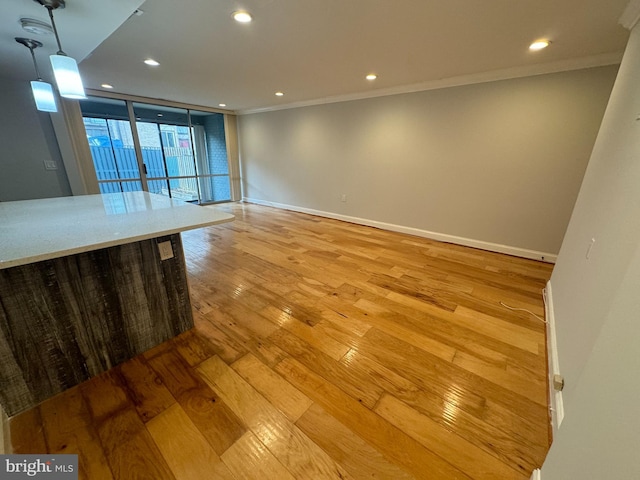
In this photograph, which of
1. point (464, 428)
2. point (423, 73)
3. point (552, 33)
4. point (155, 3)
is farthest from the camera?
point (423, 73)

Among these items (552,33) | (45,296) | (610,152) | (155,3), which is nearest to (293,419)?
(45,296)

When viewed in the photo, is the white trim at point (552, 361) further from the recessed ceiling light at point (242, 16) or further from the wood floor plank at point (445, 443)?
the recessed ceiling light at point (242, 16)

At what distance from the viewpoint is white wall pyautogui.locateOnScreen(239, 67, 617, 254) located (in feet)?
8.85

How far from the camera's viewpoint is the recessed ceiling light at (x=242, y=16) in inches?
68.6

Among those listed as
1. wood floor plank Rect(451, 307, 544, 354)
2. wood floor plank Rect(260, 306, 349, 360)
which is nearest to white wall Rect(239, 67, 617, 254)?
wood floor plank Rect(451, 307, 544, 354)

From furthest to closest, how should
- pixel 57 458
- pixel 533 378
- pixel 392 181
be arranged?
pixel 392 181
pixel 533 378
pixel 57 458

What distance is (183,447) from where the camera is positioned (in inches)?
43.3

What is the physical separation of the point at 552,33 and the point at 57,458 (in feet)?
13.6

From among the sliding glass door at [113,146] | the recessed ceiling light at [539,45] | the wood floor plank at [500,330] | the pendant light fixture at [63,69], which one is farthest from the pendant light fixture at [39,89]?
the recessed ceiling light at [539,45]

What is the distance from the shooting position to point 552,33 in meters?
1.97

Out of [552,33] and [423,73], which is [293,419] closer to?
[552,33]

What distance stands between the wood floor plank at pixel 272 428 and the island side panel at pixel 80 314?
52 cm

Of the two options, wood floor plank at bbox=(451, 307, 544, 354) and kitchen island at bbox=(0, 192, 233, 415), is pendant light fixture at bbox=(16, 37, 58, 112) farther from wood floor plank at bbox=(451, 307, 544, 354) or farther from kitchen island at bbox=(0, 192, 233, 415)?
wood floor plank at bbox=(451, 307, 544, 354)

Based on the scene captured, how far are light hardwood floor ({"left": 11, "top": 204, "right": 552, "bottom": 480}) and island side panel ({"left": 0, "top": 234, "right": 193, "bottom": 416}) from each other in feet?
0.38
